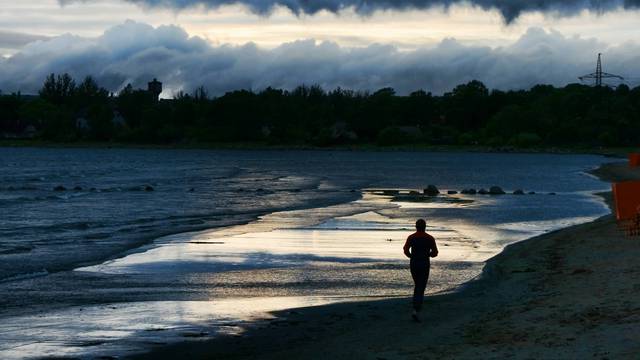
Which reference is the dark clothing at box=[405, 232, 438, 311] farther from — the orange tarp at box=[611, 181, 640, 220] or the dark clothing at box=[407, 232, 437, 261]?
the orange tarp at box=[611, 181, 640, 220]

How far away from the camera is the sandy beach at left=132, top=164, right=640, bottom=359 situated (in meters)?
13.3

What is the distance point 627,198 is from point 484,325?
16.7 meters

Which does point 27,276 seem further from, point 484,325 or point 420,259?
point 484,325

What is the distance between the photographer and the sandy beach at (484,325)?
43.8 feet

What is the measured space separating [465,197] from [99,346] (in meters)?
44.8

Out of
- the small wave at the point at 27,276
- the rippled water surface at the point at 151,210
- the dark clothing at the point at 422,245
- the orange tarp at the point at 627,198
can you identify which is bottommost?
the rippled water surface at the point at 151,210

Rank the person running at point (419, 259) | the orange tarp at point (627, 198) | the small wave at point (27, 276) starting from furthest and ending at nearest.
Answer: the orange tarp at point (627, 198) → the small wave at point (27, 276) → the person running at point (419, 259)

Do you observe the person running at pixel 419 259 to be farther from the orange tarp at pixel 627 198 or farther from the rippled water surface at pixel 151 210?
the orange tarp at pixel 627 198

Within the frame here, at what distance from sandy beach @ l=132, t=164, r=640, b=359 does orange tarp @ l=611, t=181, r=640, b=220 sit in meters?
8.78

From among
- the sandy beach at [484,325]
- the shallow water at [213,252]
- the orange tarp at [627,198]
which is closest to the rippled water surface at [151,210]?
the shallow water at [213,252]

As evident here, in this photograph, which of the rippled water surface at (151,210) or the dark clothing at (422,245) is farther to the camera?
the rippled water surface at (151,210)

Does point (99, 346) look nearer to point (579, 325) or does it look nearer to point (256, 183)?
point (579, 325)

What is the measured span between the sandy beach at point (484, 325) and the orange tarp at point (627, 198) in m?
8.78

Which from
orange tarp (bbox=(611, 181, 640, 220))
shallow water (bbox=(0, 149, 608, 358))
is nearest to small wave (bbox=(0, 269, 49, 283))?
shallow water (bbox=(0, 149, 608, 358))
